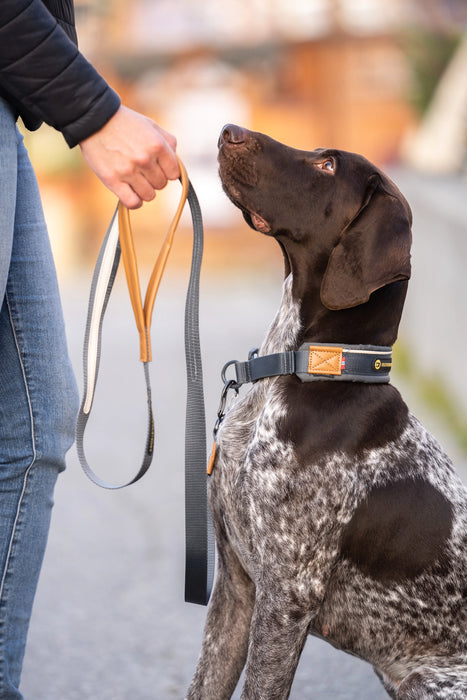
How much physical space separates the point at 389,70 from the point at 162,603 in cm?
1724

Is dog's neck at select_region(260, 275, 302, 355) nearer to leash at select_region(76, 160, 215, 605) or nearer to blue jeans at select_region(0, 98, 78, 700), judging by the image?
leash at select_region(76, 160, 215, 605)

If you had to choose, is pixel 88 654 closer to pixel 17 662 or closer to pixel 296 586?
pixel 17 662

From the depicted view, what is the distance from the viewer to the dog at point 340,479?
2.70 meters

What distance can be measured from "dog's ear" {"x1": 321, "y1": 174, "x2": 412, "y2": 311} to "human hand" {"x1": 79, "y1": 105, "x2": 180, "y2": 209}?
517 mm

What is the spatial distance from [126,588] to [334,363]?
1.97 meters

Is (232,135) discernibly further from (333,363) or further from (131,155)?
(333,363)

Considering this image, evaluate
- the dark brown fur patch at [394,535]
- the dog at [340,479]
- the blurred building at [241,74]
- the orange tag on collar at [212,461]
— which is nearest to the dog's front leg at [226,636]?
the dog at [340,479]

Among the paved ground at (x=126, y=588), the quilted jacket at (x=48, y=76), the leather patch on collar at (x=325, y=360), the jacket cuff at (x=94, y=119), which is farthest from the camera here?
the paved ground at (x=126, y=588)

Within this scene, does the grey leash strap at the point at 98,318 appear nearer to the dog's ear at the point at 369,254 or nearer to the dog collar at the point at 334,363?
the dog collar at the point at 334,363

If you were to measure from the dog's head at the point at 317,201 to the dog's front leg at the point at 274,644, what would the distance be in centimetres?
82

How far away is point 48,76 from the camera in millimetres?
2418

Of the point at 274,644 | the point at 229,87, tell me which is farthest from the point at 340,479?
the point at 229,87

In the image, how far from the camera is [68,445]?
9.14ft

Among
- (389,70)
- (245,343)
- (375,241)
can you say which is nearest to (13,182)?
(375,241)
